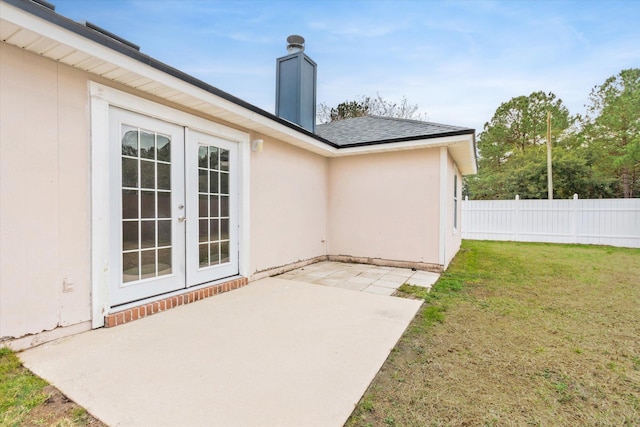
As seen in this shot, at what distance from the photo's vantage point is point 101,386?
204cm

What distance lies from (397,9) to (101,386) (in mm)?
9471

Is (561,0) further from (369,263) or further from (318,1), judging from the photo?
(369,263)

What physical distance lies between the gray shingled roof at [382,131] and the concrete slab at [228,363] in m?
3.67

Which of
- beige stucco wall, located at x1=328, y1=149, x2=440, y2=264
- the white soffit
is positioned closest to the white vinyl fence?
beige stucco wall, located at x1=328, y1=149, x2=440, y2=264

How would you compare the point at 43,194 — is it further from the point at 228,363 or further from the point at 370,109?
the point at 370,109

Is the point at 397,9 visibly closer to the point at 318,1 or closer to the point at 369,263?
the point at 318,1

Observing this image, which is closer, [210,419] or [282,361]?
[210,419]

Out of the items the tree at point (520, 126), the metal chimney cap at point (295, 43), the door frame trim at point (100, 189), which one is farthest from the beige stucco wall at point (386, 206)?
the tree at point (520, 126)

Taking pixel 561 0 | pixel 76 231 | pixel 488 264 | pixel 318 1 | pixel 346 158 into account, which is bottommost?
pixel 488 264

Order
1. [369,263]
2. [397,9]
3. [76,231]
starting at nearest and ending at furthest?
[76,231] → [369,263] → [397,9]

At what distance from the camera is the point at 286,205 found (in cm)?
601

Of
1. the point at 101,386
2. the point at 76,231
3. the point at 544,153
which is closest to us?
the point at 101,386

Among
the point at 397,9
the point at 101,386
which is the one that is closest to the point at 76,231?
the point at 101,386

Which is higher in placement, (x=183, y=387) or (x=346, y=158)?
(x=346, y=158)
